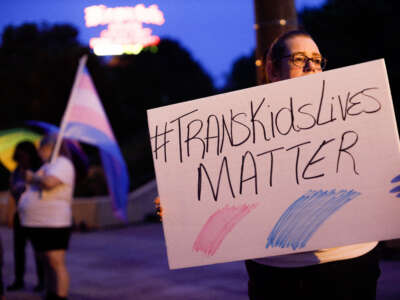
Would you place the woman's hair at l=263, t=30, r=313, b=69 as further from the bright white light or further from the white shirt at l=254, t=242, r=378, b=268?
the bright white light

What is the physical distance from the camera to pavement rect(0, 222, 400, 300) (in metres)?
6.15

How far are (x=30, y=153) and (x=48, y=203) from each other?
97 cm

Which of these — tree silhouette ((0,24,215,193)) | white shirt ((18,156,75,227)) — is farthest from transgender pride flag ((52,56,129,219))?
tree silhouette ((0,24,215,193))

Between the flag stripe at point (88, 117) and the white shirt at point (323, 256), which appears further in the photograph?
the flag stripe at point (88, 117)

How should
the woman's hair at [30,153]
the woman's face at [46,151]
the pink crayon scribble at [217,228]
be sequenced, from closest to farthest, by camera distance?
the pink crayon scribble at [217,228] → the woman's face at [46,151] → the woman's hair at [30,153]

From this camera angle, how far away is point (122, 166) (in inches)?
268

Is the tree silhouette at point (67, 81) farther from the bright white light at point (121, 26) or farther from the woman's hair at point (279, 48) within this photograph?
the woman's hair at point (279, 48)

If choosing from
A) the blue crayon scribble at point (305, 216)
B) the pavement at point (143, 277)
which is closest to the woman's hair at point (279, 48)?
the blue crayon scribble at point (305, 216)

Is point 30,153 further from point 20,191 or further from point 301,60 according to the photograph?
point 301,60

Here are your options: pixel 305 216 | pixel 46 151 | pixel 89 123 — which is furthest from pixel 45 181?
pixel 305 216

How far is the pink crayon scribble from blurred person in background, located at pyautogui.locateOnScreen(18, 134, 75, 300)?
10.5 ft

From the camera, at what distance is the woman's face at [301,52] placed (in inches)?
84.1

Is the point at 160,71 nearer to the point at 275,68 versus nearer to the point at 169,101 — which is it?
the point at 169,101

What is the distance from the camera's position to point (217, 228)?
2107mm
